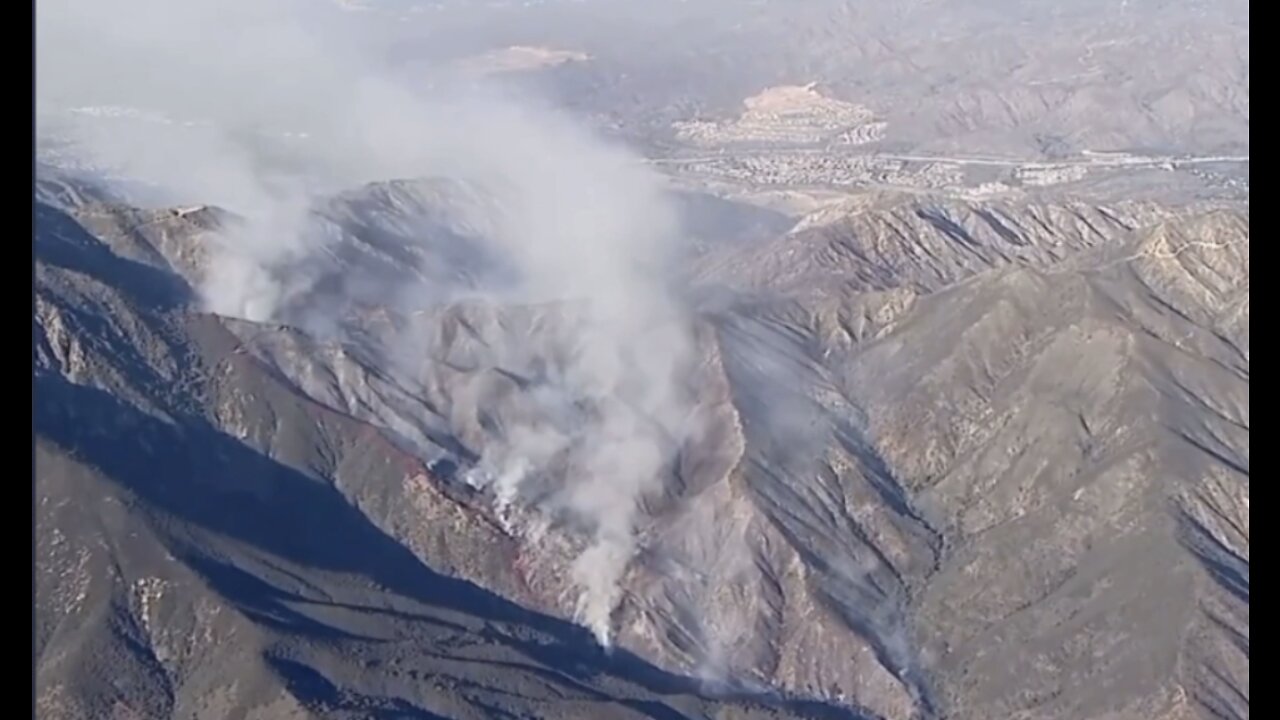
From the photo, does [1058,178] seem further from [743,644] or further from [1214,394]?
[743,644]

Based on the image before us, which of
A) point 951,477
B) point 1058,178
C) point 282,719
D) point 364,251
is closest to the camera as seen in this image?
point 282,719

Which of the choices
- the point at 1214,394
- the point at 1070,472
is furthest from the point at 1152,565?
the point at 1214,394

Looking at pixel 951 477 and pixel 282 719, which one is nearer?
pixel 282 719

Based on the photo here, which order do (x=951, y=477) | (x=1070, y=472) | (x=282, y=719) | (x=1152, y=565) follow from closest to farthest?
(x=282, y=719) → (x=1152, y=565) → (x=1070, y=472) → (x=951, y=477)

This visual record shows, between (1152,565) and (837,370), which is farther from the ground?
(1152,565)
